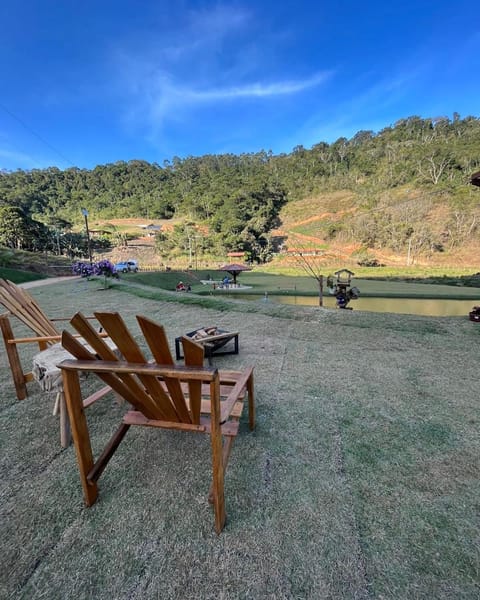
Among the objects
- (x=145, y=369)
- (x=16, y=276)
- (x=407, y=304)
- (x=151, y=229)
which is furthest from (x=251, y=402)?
(x=151, y=229)

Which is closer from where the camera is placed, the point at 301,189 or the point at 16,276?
the point at 16,276

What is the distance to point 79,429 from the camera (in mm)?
1213

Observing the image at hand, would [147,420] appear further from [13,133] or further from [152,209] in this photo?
[152,209]

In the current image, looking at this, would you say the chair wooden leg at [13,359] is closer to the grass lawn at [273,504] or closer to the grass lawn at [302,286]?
the grass lawn at [273,504]

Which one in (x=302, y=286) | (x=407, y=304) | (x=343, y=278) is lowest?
(x=407, y=304)

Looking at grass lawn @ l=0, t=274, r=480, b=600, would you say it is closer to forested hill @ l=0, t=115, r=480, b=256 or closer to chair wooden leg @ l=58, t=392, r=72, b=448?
chair wooden leg @ l=58, t=392, r=72, b=448

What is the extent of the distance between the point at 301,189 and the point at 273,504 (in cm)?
6470

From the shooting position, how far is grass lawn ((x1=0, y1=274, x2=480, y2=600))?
100cm

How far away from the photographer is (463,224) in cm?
3228

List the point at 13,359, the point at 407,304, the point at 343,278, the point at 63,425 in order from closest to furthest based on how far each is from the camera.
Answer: the point at 63,425 < the point at 13,359 < the point at 343,278 < the point at 407,304

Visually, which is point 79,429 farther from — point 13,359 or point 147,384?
point 13,359

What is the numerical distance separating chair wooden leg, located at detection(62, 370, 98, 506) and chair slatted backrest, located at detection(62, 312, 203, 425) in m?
0.12

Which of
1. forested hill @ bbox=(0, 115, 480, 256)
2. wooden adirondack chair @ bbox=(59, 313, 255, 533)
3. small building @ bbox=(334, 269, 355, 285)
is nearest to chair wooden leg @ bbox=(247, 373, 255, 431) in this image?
wooden adirondack chair @ bbox=(59, 313, 255, 533)

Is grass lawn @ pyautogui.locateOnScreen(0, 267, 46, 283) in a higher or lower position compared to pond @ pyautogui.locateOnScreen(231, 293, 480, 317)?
higher
